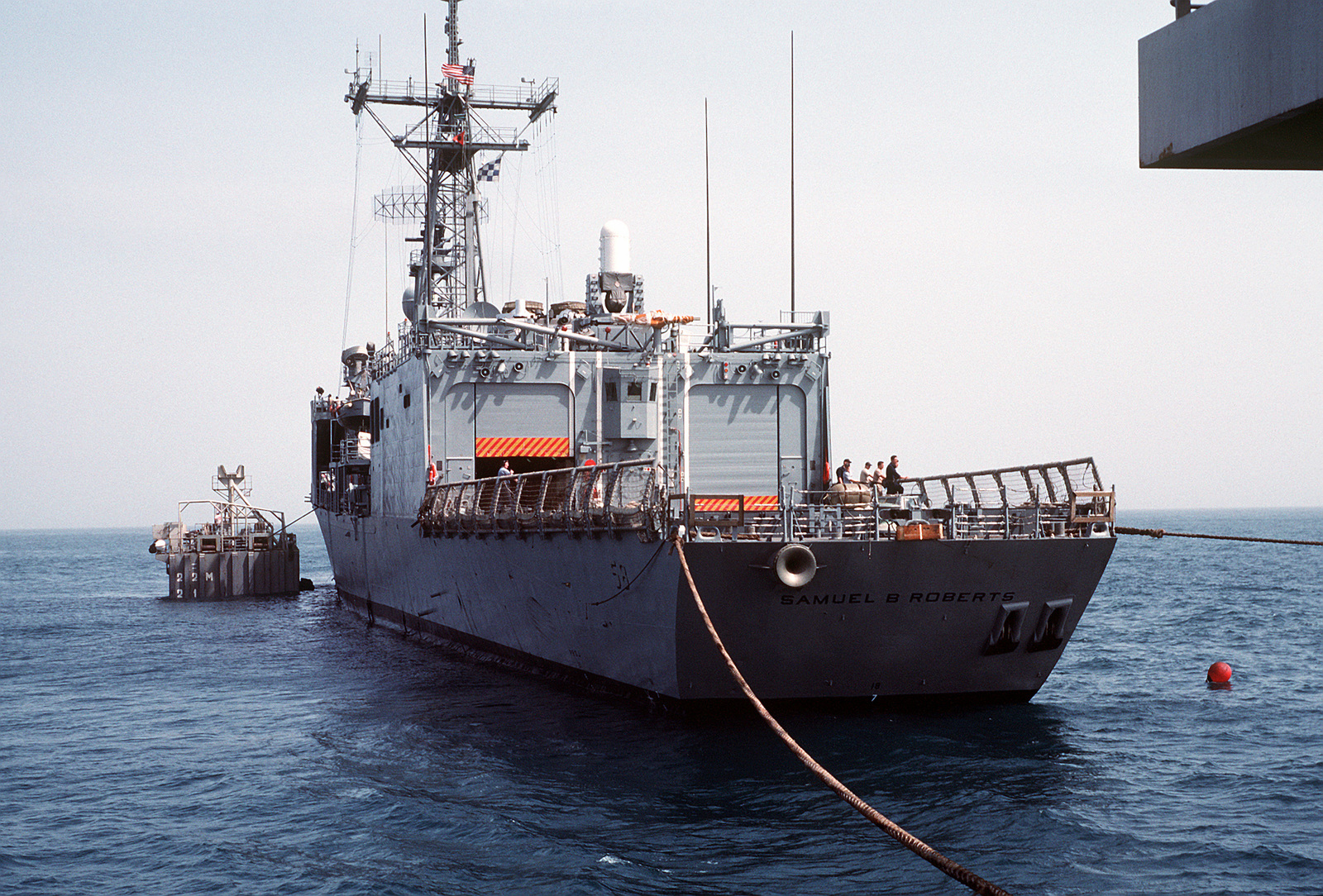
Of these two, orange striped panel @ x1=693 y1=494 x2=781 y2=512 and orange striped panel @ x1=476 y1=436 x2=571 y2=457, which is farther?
orange striped panel @ x1=476 y1=436 x2=571 y2=457

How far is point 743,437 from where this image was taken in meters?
25.7

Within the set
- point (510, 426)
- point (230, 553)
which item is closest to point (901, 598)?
point (510, 426)

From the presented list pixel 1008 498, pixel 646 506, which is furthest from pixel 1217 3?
pixel 1008 498

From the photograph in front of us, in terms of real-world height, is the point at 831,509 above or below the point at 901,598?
above

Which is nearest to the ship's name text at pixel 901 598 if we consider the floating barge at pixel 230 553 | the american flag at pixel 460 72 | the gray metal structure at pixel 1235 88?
the gray metal structure at pixel 1235 88

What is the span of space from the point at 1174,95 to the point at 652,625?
1191 centimetres

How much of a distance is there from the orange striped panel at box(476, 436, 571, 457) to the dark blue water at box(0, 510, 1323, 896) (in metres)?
4.71

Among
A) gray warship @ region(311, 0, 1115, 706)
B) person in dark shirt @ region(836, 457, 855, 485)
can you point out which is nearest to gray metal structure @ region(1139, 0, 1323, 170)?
gray warship @ region(311, 0, 1115, 706)

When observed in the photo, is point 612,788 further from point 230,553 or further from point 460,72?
point 230,553

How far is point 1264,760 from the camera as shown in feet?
53.9

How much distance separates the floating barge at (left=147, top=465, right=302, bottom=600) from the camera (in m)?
48.9

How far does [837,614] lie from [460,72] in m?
25.5

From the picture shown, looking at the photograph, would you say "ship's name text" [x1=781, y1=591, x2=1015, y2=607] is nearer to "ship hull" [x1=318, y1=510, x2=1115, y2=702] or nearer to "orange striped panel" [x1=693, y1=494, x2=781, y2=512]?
"ship hull" [x1=318, y1=510, x2=1115, y2=702]

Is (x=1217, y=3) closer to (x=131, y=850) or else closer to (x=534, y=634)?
(x=131, y=850)
